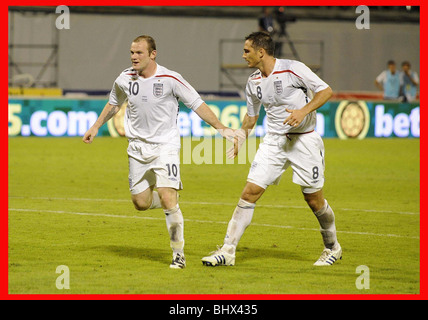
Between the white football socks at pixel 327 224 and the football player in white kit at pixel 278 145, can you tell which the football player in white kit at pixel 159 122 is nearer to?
the football player in white kit at pixel 278 145

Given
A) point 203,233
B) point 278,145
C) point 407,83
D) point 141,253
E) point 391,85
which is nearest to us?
point 278,145

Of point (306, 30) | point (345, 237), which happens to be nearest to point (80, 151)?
point (345, 237)

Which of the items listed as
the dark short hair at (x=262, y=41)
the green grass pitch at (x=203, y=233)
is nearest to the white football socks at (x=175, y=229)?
→ the green grass pitch at (x=203, y=233)

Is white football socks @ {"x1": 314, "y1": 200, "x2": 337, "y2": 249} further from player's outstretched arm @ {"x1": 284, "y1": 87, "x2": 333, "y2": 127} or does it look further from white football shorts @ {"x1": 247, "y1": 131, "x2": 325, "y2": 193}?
player's outstretched arm @ {"x1": 284, "y1": 87, "x2": 333, "y2": 127}

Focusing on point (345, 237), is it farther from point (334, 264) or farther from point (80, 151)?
point (80, 151)

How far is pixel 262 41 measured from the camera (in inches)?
310

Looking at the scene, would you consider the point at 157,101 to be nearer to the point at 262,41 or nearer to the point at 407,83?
the point at 262,41

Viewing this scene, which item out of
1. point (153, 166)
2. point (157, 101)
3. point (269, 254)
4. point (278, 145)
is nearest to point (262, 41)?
point (278, 145)

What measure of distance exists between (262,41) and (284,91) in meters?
0.54

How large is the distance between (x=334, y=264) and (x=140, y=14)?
91.9 feet

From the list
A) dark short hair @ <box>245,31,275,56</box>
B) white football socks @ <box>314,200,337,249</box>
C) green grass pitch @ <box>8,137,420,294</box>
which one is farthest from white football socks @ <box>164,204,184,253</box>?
dark short hair @ <box>245,31,275,56</box>

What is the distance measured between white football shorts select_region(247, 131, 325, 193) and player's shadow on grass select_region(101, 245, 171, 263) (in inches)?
50.6

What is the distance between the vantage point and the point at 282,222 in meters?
11.1

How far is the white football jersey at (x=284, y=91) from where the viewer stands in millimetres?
7887
